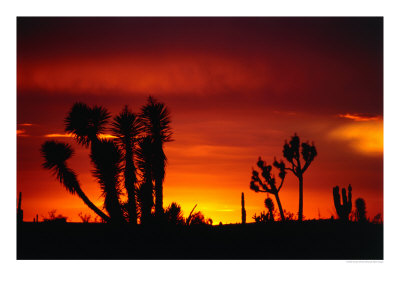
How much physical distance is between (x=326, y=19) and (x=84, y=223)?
5.60 meters

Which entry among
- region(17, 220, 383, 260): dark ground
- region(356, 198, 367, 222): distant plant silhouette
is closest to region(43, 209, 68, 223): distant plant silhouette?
region(17, 220, 383, 260): dark ground

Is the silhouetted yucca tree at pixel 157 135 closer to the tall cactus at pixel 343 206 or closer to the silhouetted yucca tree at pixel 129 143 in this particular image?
the silhouetted yucca tree at pixel 129 143

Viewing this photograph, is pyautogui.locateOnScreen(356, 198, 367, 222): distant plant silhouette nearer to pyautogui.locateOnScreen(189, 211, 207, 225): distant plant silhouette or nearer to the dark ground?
the dark ground

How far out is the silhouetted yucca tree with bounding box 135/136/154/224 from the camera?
11.9 m

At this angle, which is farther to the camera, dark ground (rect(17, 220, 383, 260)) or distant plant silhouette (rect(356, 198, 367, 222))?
distant plant silhouette (rect(356, 198, 367, 222))

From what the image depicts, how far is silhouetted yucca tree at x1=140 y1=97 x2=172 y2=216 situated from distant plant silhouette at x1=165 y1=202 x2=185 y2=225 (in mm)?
199

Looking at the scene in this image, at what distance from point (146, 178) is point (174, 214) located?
2.80 ft

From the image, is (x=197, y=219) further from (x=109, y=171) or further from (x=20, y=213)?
(x=20, y=213)

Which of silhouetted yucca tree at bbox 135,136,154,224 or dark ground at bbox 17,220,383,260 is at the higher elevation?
silhouetted yucca tree at bbox 135,136,154,224

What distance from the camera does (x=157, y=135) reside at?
12164 millimetres

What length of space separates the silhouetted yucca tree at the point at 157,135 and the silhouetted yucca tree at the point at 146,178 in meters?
0.08

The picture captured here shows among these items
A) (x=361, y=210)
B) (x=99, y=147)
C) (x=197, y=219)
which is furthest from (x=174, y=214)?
(x=361, y=210)

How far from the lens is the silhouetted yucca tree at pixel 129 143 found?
11982 millimetres
